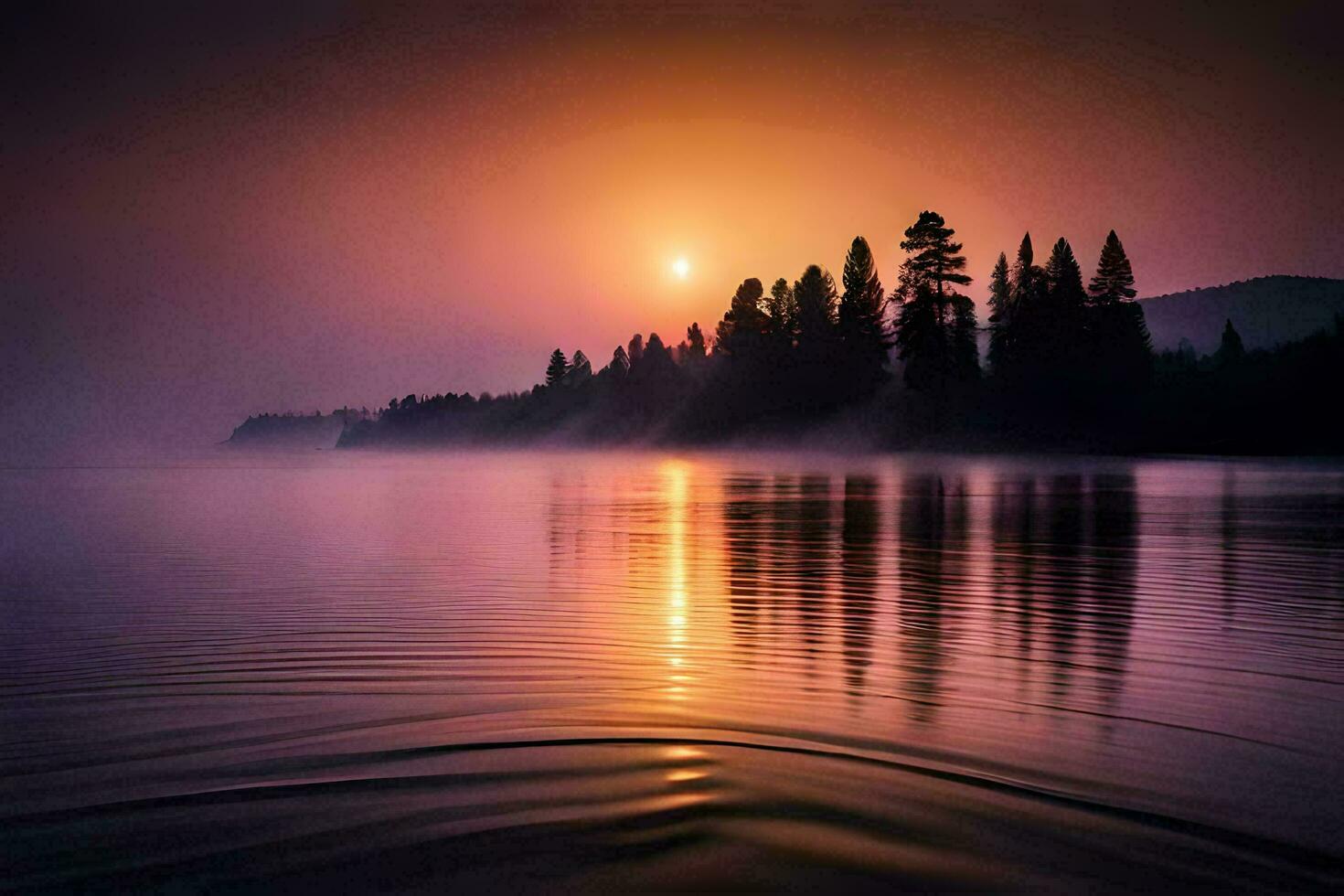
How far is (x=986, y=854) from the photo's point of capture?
4.98 metres

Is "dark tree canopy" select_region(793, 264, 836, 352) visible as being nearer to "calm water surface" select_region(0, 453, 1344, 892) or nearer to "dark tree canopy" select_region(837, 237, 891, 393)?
"dark tree canopy" select_region(837, 237, 891, 393)

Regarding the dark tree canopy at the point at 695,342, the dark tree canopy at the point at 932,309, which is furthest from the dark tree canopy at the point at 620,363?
the dark tree canopy at the point at 932,309

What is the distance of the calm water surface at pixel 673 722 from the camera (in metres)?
5.00

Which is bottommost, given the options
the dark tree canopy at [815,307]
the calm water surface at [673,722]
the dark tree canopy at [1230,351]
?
the calm water surface at [673,722]

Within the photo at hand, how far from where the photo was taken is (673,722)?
7414mm

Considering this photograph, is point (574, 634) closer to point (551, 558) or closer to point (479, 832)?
point (479, 832)

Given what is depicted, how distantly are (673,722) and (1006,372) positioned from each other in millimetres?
114433

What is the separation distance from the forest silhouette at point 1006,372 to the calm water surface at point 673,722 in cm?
9115

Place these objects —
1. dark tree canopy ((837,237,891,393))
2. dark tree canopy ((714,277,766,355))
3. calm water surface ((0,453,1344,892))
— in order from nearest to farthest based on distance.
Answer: calm water surface ((0,453,1344,892))
dark tree canopy ((837,237,891,393))
dark tree canopy ((714,277,766,355))

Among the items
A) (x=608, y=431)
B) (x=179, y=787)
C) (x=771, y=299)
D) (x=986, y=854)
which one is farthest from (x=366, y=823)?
(x=608, y=431)

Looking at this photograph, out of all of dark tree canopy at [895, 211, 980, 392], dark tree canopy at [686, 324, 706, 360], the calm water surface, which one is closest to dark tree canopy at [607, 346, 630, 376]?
dark tree canopy at [686, 324, 706, 360]

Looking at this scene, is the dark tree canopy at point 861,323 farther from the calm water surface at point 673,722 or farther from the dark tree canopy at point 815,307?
the calm water surface at point 673,722

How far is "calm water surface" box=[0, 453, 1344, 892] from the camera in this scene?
5.00 m

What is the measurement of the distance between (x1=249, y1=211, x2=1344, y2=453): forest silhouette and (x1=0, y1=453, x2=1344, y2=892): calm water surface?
91.1 metres
